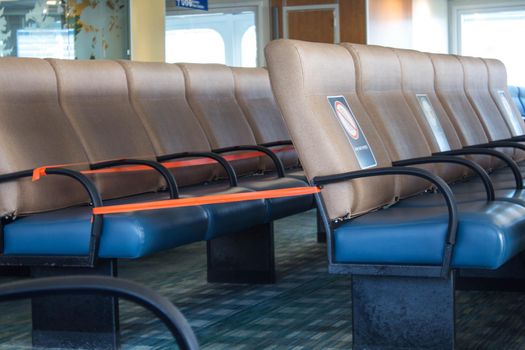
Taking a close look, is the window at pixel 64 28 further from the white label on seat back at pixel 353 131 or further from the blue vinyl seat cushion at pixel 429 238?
the blue vinyl seat cushion at pixel 429 238

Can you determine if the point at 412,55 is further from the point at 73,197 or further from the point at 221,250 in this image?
the point at 73,197

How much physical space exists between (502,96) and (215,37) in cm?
937

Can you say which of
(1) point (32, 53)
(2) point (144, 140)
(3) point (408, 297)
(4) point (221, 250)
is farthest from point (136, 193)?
(1) point (32, 53)

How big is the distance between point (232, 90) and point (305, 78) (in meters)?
2.39

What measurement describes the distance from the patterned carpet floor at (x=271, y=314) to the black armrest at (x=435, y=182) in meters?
0.63

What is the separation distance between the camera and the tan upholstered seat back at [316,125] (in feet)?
→ 9.55

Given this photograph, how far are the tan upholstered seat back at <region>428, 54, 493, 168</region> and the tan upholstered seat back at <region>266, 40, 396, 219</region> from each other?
1.82 meters

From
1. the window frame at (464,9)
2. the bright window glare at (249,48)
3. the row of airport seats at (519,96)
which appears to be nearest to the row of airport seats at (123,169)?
the row of airport seats at (519,96)

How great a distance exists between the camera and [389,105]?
3779 millimetres

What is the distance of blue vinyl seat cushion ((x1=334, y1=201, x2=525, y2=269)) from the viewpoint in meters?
2.61

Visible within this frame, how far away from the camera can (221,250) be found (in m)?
4.61

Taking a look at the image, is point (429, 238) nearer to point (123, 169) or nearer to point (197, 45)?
point (123, 169)

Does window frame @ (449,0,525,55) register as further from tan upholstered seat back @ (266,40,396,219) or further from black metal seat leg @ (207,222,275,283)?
tan upholstered seat back @ (266,40,396,219)

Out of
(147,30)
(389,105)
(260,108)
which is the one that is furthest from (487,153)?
(147,30)
